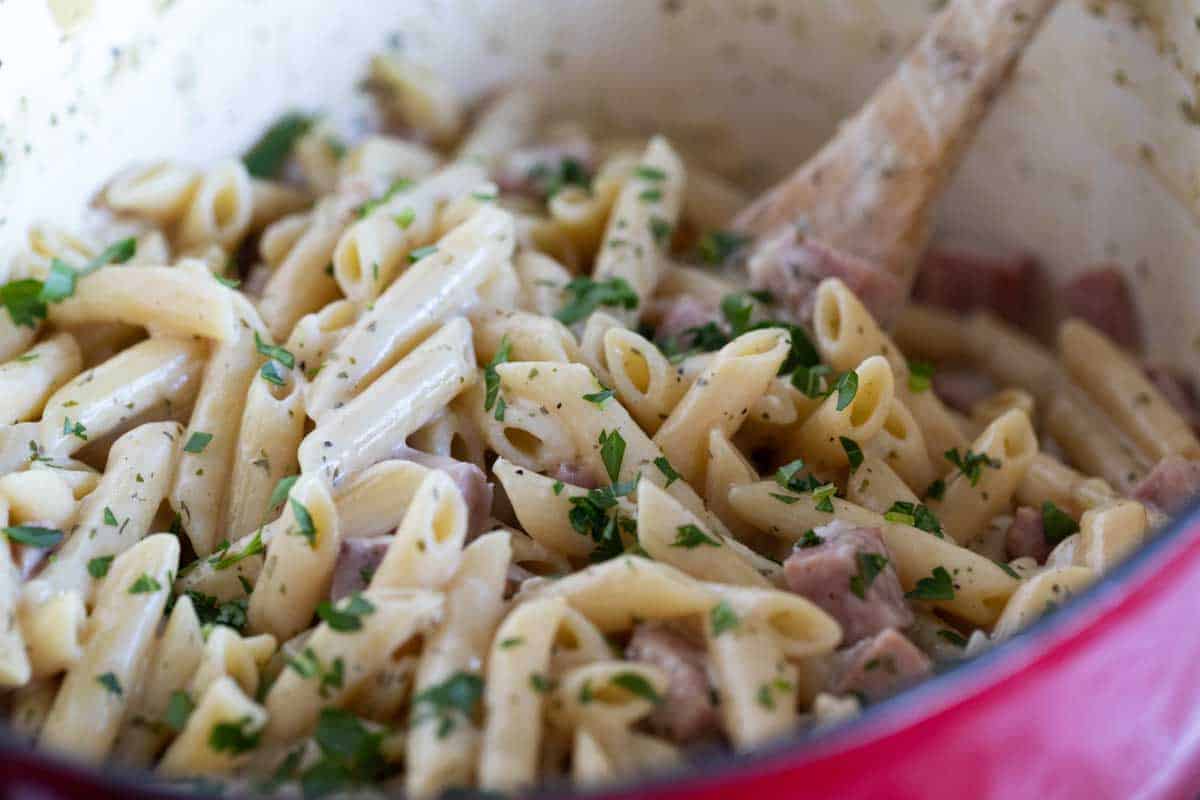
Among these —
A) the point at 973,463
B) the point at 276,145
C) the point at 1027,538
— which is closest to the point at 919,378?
the point at 973,463

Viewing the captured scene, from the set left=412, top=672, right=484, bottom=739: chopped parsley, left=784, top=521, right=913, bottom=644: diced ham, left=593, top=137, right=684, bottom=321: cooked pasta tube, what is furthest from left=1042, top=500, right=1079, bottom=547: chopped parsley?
left=412, top=672, right=484, bottom=739: chopped parsley

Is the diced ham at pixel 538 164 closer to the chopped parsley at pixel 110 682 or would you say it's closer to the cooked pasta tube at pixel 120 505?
the cooked pasta tube at pixel 120 505

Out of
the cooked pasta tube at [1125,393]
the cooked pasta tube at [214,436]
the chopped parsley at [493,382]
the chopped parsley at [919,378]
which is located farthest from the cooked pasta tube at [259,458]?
the cooked pasta tube at [1125,393]

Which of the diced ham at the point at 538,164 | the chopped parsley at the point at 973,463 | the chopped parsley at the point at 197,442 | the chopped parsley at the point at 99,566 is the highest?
the diced ham at the point at 538,164

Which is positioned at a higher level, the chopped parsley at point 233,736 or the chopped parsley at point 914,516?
the chopped parsley at point 914,516

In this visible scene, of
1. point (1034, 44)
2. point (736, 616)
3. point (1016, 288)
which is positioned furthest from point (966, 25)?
point (736, 616)

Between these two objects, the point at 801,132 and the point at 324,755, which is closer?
the point at 324,755

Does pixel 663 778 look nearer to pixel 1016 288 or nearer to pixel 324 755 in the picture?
pixel 324 755
